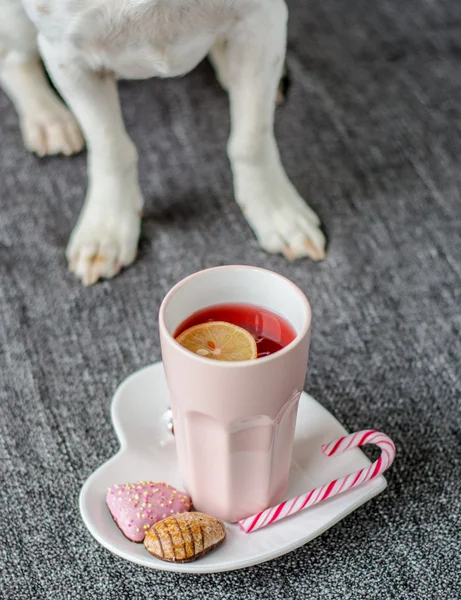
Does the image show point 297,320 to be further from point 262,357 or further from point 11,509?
point 11,509

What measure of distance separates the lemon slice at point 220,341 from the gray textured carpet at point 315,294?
0.19m

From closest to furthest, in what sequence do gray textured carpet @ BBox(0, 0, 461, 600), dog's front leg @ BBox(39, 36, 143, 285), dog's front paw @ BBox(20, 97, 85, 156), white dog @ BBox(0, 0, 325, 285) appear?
gray textured carpet @ BBox(0, 0, 461, 600), white dog @ BBox(0, 0, 325, 285), dog's front leg @ BBox(39, 36, 143, 285), dog's front paw @ BBox(20, 97, 85, 156)

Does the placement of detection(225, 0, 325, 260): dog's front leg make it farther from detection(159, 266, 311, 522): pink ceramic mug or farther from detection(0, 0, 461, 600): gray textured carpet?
detection(159, 266, 311, 522): pink ceramic mug

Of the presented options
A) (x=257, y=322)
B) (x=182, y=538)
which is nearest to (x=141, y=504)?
(x=182, y=538)

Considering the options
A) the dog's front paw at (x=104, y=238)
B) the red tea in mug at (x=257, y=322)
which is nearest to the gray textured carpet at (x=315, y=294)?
the dog's front paw at (x=104, y=238)

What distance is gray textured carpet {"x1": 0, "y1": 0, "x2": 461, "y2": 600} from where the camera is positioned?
0.59 metres

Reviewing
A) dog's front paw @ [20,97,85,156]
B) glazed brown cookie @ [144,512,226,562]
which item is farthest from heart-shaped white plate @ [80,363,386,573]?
dog's front paw @ [20,97,85,156]

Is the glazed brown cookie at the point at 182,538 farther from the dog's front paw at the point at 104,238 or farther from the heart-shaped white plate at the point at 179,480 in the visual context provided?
the dog's front paw at the point at 104,238

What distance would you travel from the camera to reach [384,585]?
1.87 feet

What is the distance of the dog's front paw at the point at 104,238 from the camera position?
88 centimetres

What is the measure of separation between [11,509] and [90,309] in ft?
0.87

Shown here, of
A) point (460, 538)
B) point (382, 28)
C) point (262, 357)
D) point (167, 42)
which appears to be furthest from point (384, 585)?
point (382, 28)

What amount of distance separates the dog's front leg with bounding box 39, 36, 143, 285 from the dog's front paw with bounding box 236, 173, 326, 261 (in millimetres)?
140

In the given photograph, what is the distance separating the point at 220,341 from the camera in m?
0.51
